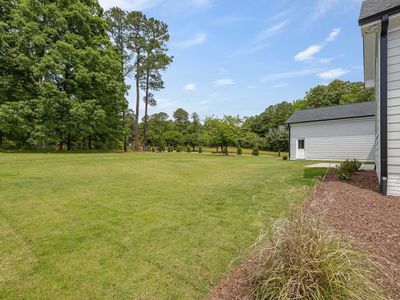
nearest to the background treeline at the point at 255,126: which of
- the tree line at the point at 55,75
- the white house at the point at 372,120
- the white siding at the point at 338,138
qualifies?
the white house at the point at 372,120

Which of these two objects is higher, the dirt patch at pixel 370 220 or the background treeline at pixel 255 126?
the background treeline at pixel 255 126

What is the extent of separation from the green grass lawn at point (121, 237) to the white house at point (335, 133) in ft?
46.3

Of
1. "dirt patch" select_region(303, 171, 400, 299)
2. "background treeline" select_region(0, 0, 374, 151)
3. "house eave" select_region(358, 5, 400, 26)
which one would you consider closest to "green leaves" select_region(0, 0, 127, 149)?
"background treeline" select_region(0, 0, 374, 151)

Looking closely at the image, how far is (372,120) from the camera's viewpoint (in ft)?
52.7

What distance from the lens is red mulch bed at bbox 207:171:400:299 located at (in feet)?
7.32

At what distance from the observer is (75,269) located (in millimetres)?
2543

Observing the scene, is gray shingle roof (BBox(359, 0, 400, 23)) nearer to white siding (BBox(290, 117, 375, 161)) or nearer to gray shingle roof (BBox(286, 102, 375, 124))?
gray shingle roof (BBox(286, 102, 375, 124))

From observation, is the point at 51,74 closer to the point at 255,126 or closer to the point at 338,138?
the point at 338,138

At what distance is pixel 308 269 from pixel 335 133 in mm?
18516

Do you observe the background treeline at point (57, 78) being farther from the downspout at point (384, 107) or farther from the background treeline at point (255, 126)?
the downspout at point (384, 107)

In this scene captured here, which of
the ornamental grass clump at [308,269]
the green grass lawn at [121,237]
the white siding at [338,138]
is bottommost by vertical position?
the green grass lawn at [121,237]

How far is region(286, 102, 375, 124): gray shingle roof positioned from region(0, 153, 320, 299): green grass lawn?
1452 centimetres

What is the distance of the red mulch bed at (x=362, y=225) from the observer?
223 centimetres

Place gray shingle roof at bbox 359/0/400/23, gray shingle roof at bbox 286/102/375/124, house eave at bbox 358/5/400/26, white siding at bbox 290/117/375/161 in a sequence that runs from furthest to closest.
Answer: gray shingle roof at bbox 286/102/375/124
white siding at bbox 290/117/375/161
gray shingle roof at bbox 359/0/400/23
house eave at bbox 358/5/400/26
